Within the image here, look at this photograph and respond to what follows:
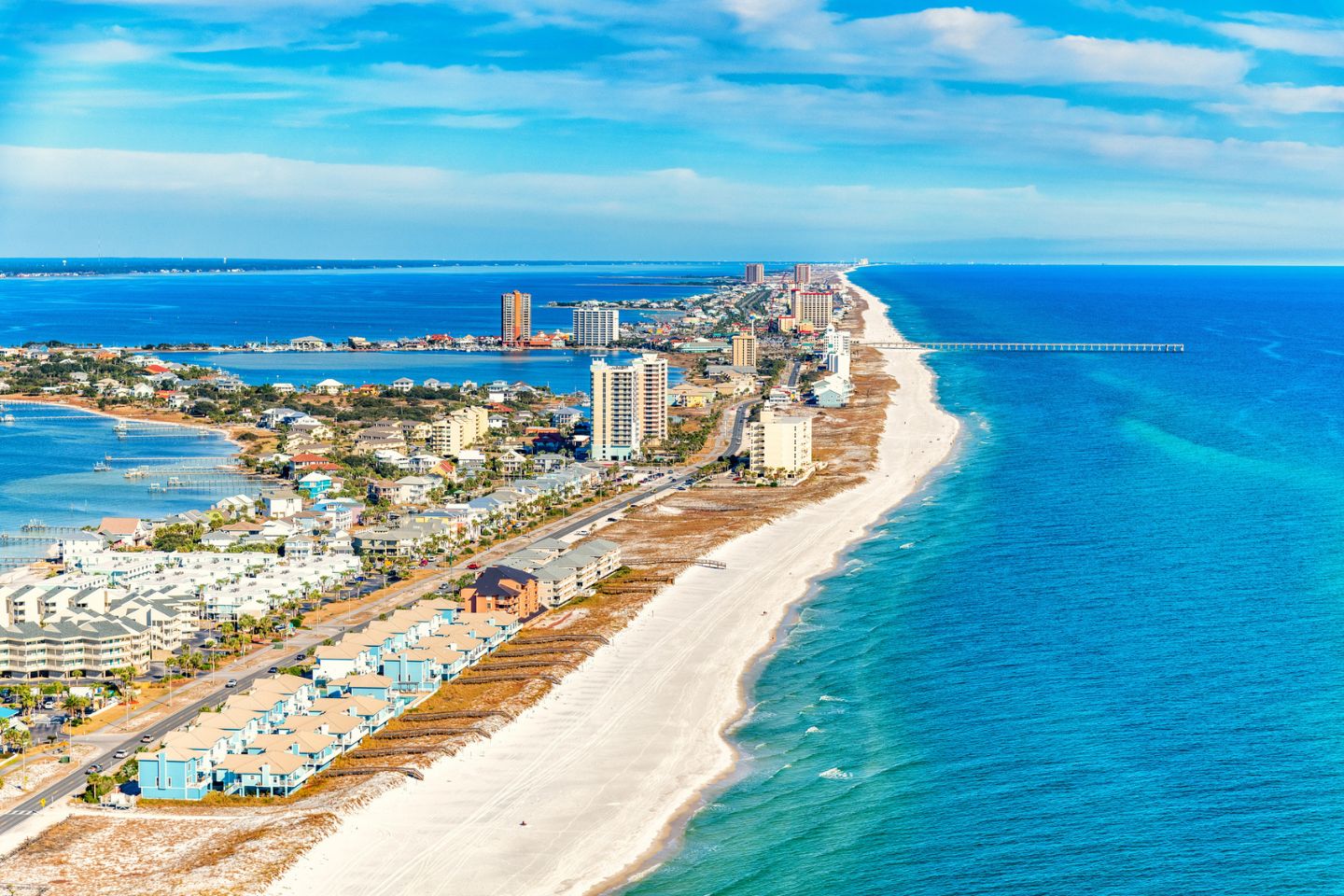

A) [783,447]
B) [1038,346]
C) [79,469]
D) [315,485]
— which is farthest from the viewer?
[1038,346]

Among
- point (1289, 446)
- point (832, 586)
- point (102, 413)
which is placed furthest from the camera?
point (102, 413)

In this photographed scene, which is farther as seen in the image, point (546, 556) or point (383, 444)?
point (383, 444)

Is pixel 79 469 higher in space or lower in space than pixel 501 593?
higher

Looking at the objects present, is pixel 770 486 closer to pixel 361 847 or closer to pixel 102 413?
pixel 361 847

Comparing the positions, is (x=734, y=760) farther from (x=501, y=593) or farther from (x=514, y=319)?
(x=514, y=319)

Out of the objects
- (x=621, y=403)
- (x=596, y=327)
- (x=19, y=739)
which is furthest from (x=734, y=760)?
(x=596, y=327)

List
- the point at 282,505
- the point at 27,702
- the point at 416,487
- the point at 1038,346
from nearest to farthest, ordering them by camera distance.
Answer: the point at 27,702, the point at 282,505, the point at 416,487, the point at 1038,346

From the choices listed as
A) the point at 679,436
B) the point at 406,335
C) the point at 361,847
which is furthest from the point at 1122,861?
the point at 406,335

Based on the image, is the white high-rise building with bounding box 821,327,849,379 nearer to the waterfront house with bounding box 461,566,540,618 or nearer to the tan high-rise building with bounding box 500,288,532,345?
the tan high-rise building with bounding box 500,288,532,345
